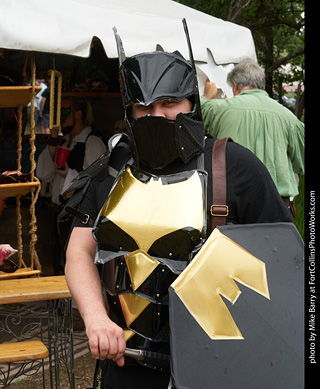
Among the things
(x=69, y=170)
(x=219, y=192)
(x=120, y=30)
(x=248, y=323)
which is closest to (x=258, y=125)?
(x=120, y=30)

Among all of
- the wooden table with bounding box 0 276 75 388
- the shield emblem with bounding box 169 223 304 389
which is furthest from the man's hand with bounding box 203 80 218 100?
the shield emblem with bounding box 169 223 304 389

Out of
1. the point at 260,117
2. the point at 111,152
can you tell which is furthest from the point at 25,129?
the point at 111,152

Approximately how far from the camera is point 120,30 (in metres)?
4.74

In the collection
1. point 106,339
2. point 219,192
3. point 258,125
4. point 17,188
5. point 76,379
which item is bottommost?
point 76,379

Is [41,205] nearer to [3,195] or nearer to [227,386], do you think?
[3,195]

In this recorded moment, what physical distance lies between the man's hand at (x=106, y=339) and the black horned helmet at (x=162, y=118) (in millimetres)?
460

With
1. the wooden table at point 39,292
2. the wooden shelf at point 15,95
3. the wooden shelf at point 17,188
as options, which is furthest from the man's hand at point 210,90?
the wooden table at point 39,292

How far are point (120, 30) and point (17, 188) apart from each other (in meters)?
1.29

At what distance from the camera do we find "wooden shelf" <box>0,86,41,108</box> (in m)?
4.31

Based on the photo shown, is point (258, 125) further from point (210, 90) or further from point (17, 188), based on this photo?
point (17, 188)

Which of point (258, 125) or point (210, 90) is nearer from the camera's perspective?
point (258, 125)

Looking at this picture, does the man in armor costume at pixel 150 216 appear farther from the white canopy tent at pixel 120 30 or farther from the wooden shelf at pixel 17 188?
the wooden shelf at pixel 17 188

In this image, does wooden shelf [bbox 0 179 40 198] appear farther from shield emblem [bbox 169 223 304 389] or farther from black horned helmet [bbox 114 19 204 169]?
shield emblem [bbox 169 223 304 389]
